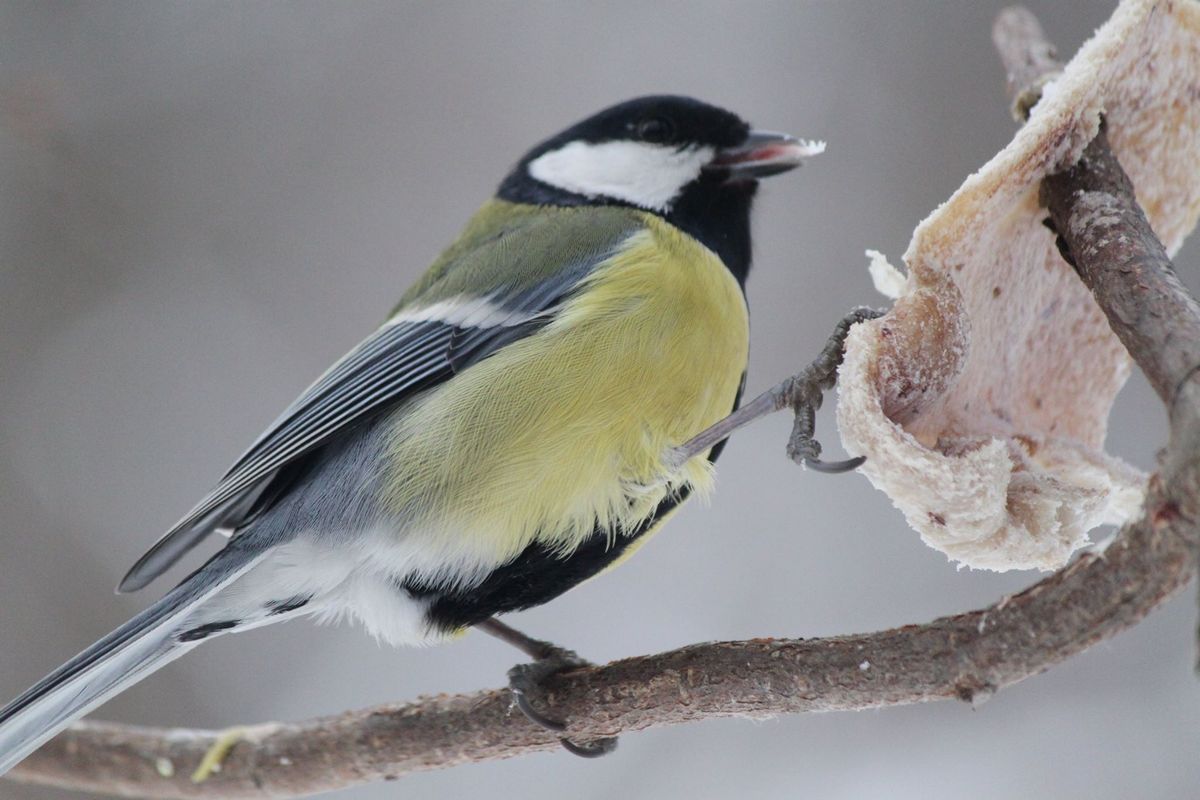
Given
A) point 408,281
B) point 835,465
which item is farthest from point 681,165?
point 408,281

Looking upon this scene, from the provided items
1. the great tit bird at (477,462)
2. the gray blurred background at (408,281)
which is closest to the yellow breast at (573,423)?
the great tit bird at (477,462)

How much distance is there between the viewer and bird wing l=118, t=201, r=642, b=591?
4.43 ft

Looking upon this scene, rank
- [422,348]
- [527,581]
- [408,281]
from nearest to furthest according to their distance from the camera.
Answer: [527,581] → [422,348] → [408,281]

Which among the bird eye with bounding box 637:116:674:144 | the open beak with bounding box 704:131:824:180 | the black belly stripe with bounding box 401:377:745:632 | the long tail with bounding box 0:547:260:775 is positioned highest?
the bird eye with bounding box 637:116:674:144

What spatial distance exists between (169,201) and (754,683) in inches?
86.8

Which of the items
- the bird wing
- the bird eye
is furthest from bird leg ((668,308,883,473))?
the bird eye

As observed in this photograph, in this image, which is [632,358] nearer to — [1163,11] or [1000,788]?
[1163,11]

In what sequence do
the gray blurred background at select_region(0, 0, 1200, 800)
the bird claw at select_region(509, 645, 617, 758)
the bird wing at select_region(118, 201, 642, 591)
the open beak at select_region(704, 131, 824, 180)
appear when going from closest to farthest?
1. the bird claw at select_region(509, 645, 617, 758)
2. the bird wing at select_region(118, 201, 642, 591)
3. the open beak at select_region(704, 131, 824, 180)
4. the gray blurred background at select_region(0, 0, 1200, 800)

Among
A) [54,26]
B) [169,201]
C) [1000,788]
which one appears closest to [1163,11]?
[1000,788]

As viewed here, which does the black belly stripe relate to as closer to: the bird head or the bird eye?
the bird head

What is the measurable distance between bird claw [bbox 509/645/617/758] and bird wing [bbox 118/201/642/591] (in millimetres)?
371

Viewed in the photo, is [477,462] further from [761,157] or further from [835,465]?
[761,157]

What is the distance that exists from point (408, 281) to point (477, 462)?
1594mm

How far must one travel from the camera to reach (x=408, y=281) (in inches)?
108
